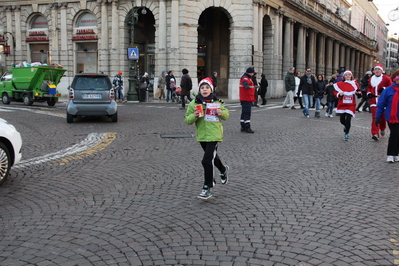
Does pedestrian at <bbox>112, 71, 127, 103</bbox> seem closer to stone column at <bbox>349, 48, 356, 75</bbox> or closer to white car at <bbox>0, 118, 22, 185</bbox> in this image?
white car at <bbox>0, 118, 22, 185</bbox>

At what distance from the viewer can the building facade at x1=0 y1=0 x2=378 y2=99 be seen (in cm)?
→ 2941

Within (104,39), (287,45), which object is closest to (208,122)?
(104,39)

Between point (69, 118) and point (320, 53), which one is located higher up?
point (320, 53)

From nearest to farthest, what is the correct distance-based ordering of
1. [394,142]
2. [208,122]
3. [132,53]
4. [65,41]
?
[208,122], [394,142], [132,53], [65,41]

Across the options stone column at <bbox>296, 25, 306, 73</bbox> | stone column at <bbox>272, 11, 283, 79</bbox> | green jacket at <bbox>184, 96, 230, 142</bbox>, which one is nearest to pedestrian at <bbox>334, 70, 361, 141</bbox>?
green jacket at <bbox>184, 96, 230, 142</bbox>

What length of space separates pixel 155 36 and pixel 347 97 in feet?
69.7

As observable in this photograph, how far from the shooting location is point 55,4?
32.2 metres

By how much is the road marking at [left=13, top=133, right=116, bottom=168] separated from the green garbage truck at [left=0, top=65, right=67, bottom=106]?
11180mm

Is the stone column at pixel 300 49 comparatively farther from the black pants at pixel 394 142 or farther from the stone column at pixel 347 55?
the black pants at pixel 394 142

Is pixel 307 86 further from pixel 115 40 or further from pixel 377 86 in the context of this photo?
pixel 115 40

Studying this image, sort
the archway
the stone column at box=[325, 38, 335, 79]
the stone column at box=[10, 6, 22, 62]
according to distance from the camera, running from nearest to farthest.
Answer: the stone column at box=[10, 6, 22, 62] → the archway → the stone column at box=[325, 38, 335, 79]

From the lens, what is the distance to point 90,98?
1416 cm

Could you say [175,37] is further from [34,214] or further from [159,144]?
[34,214]

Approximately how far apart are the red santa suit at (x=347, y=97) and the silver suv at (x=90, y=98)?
7.10 meters
